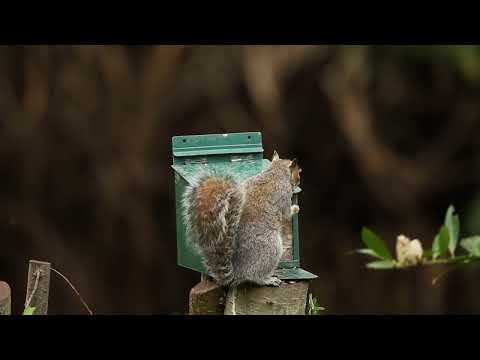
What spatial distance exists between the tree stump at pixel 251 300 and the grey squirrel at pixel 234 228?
3 cm

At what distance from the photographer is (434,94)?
740cm

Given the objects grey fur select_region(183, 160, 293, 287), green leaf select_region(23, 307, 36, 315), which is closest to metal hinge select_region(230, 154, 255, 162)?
grey fur select_region(183, 160, 293, 287)

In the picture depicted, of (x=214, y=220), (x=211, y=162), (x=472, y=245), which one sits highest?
(x=211, y=162)

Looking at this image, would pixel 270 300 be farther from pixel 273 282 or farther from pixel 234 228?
pixel 234 228

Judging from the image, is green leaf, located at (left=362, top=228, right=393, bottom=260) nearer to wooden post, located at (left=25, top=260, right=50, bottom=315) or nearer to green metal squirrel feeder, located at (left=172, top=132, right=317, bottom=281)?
green metal squirrel feeder, located at (left=172, top=132, right=317, bottom=281)

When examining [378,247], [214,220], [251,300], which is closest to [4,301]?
[214,220]

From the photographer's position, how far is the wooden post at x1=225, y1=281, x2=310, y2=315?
3111mm

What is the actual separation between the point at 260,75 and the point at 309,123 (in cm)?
56

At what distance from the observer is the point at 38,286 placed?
2967mm

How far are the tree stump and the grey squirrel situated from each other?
1.4 inches

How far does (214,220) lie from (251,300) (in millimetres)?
279

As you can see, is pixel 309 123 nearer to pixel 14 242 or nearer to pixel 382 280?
pixel 382 280

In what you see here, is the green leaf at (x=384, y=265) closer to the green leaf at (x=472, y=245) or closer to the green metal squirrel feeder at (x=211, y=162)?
the green leaf at (x=472, y=245)

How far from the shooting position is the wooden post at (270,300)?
311 cm
